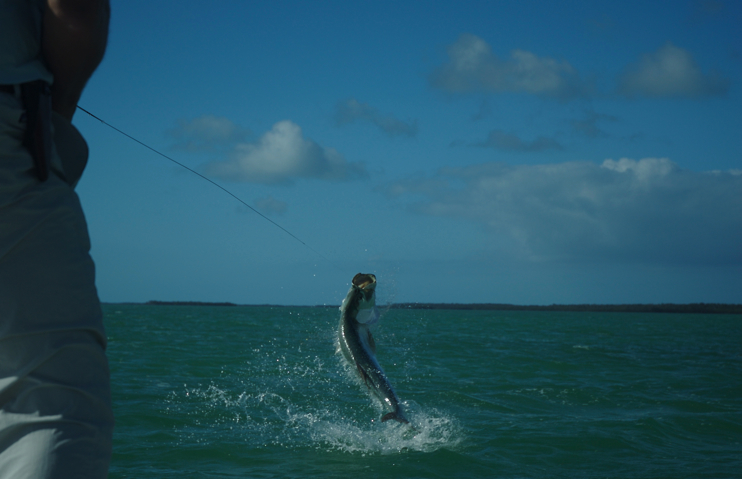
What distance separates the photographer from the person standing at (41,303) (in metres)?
1.36

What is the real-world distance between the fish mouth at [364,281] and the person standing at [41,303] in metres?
5.13

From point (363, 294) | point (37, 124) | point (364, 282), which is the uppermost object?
point (37, 124)

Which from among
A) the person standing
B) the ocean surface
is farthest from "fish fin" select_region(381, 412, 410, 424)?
the person standing

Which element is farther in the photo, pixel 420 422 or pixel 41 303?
pixel 420 422

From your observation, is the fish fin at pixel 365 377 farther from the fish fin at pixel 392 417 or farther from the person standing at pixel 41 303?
the person standing at pixel 41 303

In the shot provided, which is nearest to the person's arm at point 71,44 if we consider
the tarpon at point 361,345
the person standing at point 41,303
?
the person standing at point 41,303

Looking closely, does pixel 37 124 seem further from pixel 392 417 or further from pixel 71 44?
pixel 392 417

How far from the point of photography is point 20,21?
5.08ft

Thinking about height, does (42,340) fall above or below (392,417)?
above

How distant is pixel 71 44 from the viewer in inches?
64.0

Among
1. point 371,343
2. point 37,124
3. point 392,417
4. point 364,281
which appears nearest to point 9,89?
point 37,124

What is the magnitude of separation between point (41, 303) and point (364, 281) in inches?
207

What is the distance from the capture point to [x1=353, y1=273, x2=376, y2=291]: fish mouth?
6617mm

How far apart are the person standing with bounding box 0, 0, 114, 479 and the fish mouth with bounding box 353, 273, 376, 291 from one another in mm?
5129
